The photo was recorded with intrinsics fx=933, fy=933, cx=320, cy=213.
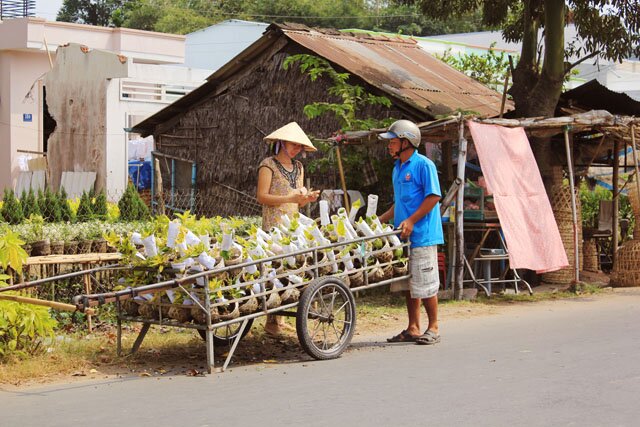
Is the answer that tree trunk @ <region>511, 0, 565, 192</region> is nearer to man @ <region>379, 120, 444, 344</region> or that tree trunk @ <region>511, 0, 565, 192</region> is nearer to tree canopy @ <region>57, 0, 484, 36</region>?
man @ <region>379, 120, 444, 344</region>

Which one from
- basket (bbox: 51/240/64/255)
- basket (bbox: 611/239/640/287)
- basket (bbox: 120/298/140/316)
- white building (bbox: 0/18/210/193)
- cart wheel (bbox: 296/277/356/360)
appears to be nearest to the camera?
cart wheel (bbox: 296/277/356/360)

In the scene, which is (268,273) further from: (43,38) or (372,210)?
(43,38)

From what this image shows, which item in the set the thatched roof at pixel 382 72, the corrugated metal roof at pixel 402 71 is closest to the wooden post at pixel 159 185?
the thatched roof at pixel 382 72

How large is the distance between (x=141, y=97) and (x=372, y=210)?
18.1m

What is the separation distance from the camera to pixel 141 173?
27.3m

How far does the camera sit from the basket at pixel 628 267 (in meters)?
13.6

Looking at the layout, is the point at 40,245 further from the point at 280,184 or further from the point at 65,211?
the point at 65,211

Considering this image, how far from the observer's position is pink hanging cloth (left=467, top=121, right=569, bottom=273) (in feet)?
38.9

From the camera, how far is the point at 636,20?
1461 centimetres

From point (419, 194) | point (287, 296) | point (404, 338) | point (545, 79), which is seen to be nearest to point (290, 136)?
point (419, 194)

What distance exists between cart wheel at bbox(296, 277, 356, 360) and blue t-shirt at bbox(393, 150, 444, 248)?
94cm

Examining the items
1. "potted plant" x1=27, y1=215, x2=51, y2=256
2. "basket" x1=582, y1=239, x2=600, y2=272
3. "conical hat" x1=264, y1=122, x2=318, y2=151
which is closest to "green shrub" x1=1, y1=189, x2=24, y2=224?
"potted plant" x1=27, y1=215, x2=51, y2=256

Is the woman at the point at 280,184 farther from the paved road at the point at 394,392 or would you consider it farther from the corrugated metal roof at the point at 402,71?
the corrugated metal roof at the point at 402,71

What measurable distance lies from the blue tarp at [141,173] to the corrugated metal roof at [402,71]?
1010cm
